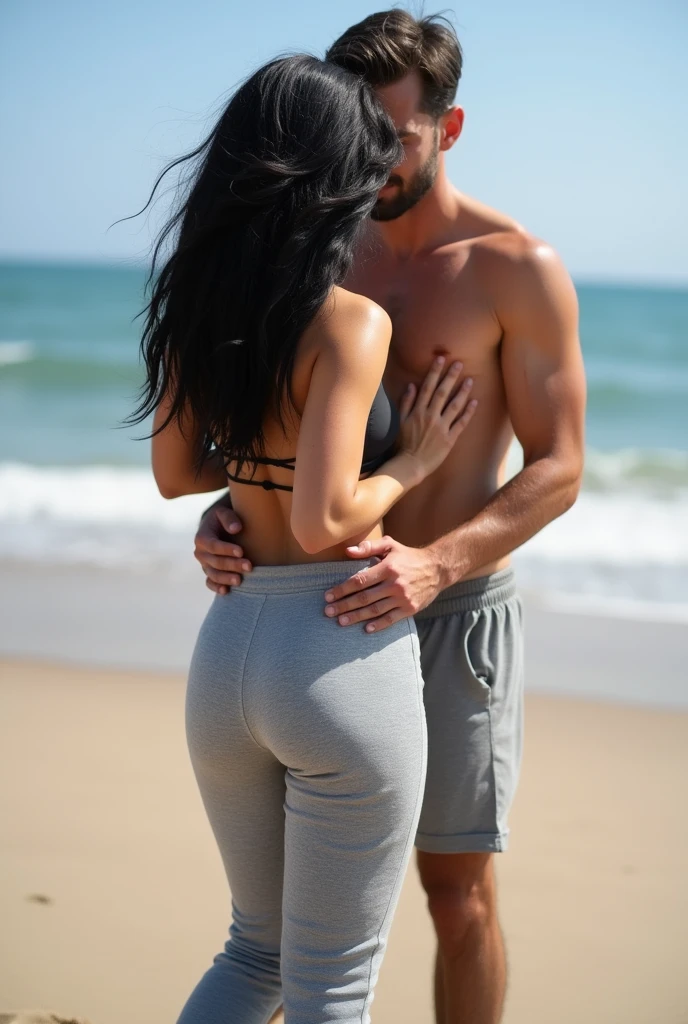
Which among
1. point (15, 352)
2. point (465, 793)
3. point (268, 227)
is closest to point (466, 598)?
point (465, 793)

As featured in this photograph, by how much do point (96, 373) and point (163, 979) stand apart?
1616cm

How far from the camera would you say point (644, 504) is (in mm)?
9844

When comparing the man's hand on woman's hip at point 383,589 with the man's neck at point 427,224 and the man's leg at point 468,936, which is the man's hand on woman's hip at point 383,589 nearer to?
the man's leg at point 468,936

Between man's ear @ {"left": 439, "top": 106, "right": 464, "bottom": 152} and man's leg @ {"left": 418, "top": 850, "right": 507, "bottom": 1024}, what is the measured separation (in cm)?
166

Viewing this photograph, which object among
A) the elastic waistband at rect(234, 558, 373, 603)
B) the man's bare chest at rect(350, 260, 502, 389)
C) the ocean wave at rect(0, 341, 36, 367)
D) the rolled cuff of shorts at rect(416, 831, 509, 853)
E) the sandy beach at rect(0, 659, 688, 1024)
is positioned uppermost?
the ocean wave at rect(0, 341, 36, 367)

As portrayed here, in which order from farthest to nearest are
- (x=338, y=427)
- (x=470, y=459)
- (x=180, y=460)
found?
(x=470, y=459), (x=180, y=460), (x=338, y=427)

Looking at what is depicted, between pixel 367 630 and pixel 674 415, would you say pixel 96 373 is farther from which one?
pixel 367 630

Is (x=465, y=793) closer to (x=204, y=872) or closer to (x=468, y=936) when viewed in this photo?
(x=468, y=936)

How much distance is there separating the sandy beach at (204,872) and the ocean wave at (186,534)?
85.3 inches

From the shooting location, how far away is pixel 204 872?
353 cm

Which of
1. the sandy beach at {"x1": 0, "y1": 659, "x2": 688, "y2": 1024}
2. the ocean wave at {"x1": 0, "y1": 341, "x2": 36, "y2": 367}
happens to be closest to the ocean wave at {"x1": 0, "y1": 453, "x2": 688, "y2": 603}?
the sandy beach at {"x1": 0, "y1": 659, "x2": 688, "y2": 1024}

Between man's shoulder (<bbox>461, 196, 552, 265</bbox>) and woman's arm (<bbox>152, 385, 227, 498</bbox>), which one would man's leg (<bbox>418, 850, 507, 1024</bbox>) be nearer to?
woman's arm (<bbox>152, 385, 227, 498</bbox>)

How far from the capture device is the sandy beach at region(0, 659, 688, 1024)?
2.95 meters

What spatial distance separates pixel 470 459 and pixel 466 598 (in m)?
0.32
